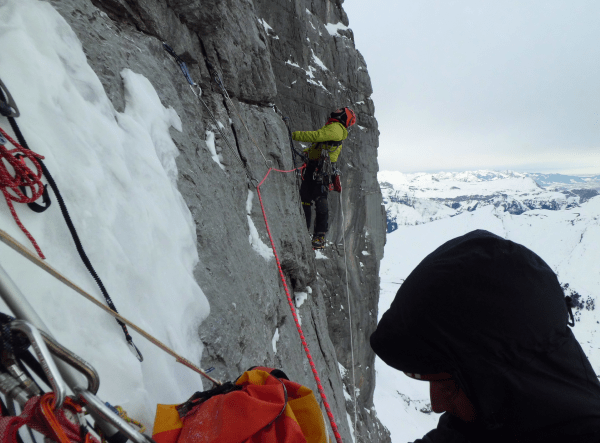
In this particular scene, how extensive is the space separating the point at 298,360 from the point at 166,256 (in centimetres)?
369

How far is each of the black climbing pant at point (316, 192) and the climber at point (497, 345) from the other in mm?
7029

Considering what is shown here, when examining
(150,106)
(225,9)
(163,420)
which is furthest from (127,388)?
(225,9)

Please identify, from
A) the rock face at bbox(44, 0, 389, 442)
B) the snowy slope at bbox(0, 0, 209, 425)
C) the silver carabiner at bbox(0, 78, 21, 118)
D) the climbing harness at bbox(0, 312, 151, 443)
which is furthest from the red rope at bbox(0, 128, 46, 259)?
the rock face at bbox(44, 0, 389, 442)

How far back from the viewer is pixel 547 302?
109 centimetres

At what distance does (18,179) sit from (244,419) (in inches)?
72.0

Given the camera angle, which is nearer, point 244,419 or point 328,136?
point 244,419

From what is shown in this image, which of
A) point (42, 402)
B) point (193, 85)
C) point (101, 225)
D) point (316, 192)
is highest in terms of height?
point (193, 85)

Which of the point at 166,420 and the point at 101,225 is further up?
the point at 101,225

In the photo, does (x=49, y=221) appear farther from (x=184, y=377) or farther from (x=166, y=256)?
(x=184, y=377)

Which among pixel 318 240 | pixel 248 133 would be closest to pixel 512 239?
pixel 318 240

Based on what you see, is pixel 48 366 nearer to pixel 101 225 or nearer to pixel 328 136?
pixel 101 225

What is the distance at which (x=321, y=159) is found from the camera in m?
7.81

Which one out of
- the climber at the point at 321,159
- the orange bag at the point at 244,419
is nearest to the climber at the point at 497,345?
the orange bag at the point at 244,419

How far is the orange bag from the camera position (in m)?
1.48
